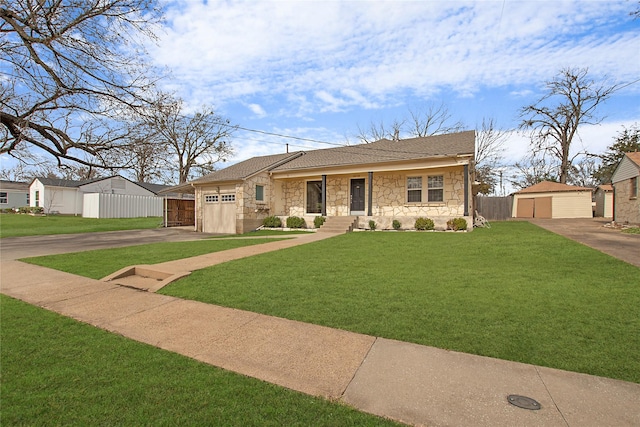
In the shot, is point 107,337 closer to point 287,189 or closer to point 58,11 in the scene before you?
point 58,11

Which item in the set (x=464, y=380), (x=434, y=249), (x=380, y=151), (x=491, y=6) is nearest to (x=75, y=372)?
(x=464, y=380)

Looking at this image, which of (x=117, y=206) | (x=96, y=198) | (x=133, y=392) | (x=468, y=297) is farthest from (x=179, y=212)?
(x=133, y=392)

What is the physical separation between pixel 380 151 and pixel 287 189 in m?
5.82

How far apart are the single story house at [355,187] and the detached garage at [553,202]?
14900 millimetres

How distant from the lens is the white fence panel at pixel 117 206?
2977 cm

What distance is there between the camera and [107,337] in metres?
3.59

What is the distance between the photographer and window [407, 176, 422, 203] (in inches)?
612

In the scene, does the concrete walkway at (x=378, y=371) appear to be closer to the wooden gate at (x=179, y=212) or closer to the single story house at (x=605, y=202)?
the wooden gate at (x=179, y=212)

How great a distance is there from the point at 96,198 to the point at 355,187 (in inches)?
1022

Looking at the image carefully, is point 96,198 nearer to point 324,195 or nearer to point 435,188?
point 324,195

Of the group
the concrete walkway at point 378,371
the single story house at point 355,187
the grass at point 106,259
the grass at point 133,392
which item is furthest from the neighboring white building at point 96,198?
the grass at point 133,392

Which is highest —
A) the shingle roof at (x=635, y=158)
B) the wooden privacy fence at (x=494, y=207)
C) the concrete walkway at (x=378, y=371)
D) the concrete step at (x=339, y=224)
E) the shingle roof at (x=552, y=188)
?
the shingle roof at (x=635, y=158)

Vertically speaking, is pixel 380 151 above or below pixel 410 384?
above

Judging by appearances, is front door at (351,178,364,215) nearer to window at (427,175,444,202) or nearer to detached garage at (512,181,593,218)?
window at (427,175,444,202)
